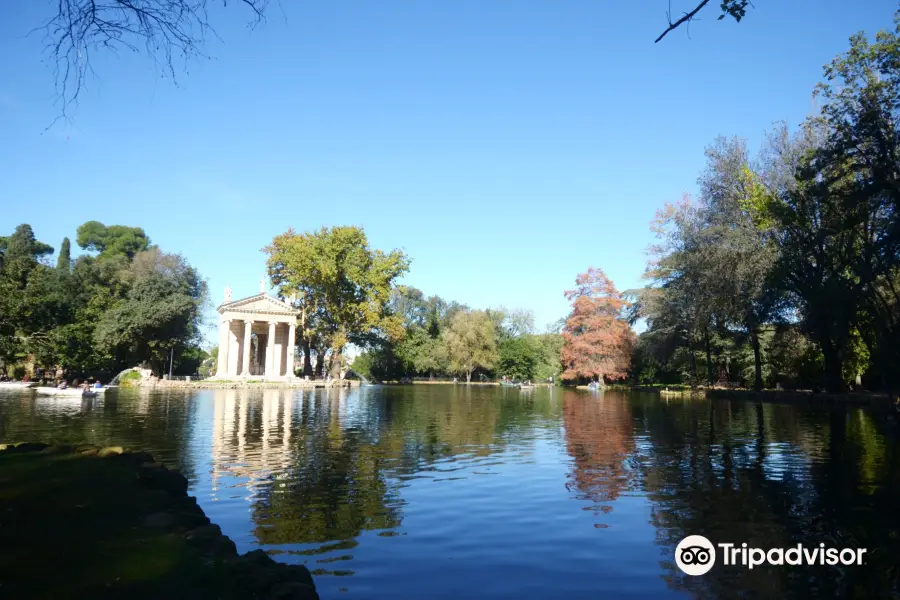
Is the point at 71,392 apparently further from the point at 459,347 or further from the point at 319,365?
the point at 459,347

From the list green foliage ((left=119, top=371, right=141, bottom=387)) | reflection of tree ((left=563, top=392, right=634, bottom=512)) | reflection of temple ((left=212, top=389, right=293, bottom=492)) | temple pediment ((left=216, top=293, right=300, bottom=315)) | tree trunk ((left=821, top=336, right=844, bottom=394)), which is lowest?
reflection of tree ((left=563, top=392, right=634, bottom=512))

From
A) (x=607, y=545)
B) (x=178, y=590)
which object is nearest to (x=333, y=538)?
(x=178, y=590)

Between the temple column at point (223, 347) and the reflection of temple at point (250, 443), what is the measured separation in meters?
42.6

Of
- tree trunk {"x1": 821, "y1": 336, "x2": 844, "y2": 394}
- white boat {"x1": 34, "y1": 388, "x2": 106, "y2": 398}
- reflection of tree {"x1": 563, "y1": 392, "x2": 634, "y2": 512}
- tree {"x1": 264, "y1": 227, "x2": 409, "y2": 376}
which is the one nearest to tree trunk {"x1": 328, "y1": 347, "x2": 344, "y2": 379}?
tree {"x1": 264, "y1": 227, "x2": 409, "y2": 376}

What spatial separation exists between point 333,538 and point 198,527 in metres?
1.72

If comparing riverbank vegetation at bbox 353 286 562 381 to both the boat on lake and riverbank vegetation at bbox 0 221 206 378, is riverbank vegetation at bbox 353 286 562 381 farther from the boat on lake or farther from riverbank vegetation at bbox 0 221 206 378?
the boat on lake

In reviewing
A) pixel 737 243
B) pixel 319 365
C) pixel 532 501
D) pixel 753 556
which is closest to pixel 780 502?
pixel 753 556

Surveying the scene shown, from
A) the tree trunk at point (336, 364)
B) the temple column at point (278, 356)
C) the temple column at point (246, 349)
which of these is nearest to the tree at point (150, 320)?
the temple column at point (246, 349)

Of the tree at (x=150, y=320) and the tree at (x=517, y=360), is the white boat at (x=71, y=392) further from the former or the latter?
the tree at (x=517, y=360)

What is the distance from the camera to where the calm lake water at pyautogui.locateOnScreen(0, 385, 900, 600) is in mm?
6824

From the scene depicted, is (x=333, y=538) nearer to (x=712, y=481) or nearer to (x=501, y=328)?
(x=712, y=481)

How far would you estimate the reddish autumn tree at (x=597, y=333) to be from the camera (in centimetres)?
7181

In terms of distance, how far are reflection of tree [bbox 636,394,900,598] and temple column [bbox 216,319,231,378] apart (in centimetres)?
5785

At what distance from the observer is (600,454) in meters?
16.0
